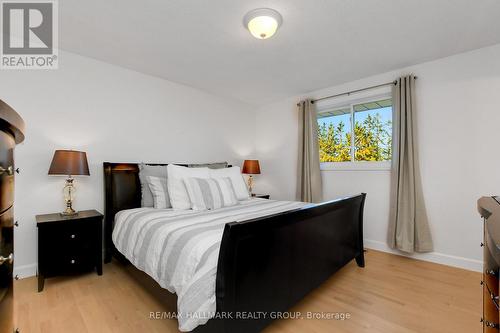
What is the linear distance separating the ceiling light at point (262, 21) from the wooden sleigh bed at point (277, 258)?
149cm

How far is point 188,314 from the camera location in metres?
1.21

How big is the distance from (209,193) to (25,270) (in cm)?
190

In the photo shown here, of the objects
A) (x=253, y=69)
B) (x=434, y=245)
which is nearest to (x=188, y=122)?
(x=253, y=69)

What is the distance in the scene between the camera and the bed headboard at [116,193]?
2.57 meters

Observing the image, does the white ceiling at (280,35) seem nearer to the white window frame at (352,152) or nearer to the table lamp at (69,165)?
the white window frame at (352,152)

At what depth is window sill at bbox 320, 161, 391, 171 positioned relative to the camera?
3.07 m

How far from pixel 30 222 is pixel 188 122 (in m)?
2.13

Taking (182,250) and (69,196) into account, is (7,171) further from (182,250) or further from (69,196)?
(69,196)

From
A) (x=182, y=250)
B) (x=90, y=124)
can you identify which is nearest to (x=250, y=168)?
(x=90, y=124)

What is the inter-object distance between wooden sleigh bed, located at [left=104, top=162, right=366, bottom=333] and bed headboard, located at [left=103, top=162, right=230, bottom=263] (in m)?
0.20

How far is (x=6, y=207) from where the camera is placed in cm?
63

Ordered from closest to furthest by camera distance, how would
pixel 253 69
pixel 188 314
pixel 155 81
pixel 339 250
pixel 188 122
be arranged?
1. pixel 188 314
2. pixel 339 250
3. pixel 253 69
4. pixel 155 81
5. pixel 188 122

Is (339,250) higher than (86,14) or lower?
lower

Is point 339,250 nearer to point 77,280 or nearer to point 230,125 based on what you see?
point 77,280
